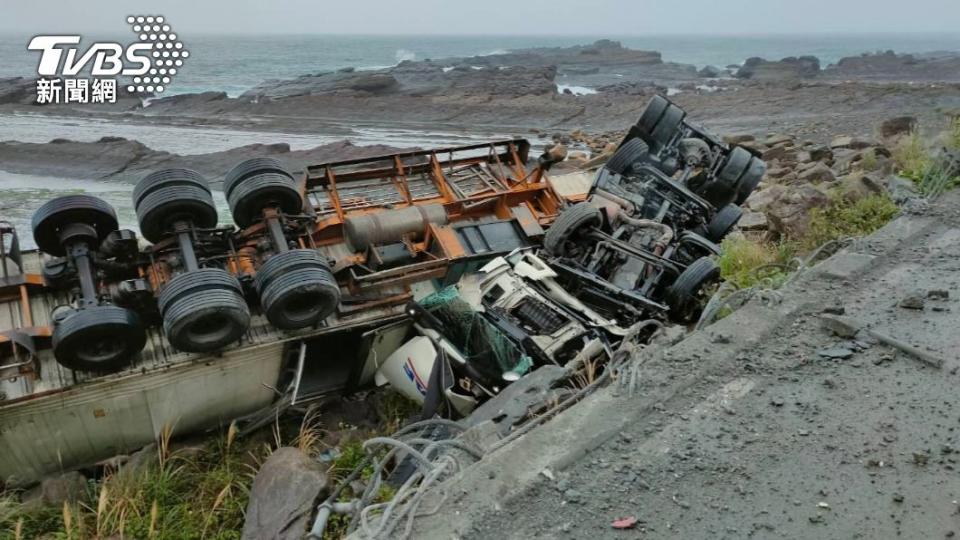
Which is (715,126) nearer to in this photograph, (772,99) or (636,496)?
(772,99)

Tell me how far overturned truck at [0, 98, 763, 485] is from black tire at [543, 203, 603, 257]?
23mm

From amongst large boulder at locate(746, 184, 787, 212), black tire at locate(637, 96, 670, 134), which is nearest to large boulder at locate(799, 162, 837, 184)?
large boulder at locate(746, 184, 787, 212)

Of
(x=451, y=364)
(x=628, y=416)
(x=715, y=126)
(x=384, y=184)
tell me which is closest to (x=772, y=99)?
(x=715, y=126)

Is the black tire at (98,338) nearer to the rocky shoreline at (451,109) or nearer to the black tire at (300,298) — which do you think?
the black tire at (300,298)

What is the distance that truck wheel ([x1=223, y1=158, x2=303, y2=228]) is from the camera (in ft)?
24.4

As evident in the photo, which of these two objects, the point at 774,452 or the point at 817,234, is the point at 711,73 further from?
the point at 774,452

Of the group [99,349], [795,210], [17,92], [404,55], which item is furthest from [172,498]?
[404,55]

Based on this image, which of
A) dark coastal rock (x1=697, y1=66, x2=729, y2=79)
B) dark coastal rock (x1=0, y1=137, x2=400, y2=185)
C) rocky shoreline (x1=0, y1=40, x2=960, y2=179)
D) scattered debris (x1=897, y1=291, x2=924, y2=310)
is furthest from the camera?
dark coastal rock (x1=697, y1=66, x2=729, y2=79)

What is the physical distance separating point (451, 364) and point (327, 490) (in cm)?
208

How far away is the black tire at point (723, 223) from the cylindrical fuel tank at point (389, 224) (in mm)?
3096

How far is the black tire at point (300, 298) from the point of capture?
6.35m

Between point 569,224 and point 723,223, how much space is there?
6.51 feet

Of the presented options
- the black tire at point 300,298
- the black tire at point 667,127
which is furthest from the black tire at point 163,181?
the black tire at point 667,127

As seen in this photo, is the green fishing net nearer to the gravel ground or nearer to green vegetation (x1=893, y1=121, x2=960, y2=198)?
the gravel ground
